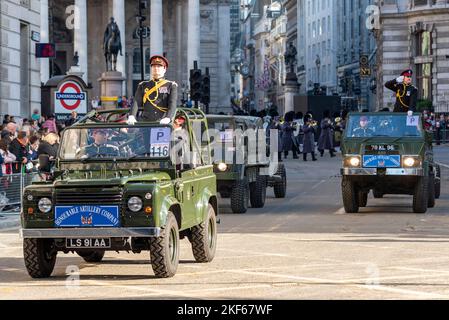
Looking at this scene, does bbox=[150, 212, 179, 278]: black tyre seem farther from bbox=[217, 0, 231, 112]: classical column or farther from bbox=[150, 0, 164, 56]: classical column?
bbox=[217, 0, 231, 112]: classical column

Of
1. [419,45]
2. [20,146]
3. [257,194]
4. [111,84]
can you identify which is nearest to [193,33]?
[419,45]

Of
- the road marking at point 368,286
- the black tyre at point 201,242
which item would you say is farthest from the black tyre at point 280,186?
the road marking at point 368,286

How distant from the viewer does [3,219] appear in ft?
80.7

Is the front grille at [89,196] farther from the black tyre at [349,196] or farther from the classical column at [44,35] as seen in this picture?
the classical column at [44,35]

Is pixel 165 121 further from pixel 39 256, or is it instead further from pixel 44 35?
pixel 44 35

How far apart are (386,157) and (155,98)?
898 cm

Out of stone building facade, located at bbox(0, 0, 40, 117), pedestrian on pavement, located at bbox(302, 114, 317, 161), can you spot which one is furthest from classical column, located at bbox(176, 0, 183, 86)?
stone building facade, located at bbox(0, 0, 40, 117)

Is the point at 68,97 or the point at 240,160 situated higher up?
the point at 68,97

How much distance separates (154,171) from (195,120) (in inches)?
85.0

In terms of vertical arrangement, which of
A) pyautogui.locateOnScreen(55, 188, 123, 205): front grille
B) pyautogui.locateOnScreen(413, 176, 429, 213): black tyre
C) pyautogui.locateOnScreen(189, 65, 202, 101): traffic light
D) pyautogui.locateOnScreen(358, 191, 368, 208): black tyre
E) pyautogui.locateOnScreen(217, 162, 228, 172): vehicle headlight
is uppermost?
pyautogui.locateOnScreen(189, 65, 202, 101): traffic light

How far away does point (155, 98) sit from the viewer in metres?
17.0

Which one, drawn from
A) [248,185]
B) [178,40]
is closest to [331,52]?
[178,40]

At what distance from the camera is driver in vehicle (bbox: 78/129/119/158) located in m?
15.9

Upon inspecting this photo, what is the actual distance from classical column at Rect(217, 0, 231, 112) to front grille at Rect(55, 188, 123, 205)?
315ft
